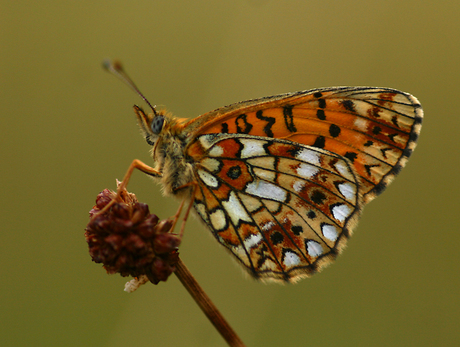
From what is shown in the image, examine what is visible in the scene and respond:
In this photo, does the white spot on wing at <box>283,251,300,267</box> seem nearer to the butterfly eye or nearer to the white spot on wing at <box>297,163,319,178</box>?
the white spot on wing at <box>297,163,319,178</box>

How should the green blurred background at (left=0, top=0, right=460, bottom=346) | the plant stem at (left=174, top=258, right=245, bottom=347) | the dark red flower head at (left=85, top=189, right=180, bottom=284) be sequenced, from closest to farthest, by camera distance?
the plant stem at (left=174, top=258, right=245, bottom=347) < the dark red flower head at (left=85, top=189, right=180, bottom=284) < the green blurred background at (left=0, top=0, right=460, bottom=346)

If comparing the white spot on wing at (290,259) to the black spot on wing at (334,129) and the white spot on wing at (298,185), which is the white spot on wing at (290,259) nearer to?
the white spot on wing at (298,185)

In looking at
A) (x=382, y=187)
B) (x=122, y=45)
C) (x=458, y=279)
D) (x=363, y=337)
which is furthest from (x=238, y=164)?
(x=122, y=45)

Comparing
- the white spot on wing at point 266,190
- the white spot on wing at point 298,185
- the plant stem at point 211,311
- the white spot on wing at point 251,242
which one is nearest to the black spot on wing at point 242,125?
the white spot on wing at point 266,190

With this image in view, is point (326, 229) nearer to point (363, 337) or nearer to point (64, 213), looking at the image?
point (363, 337)

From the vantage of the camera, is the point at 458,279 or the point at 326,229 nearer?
the point at 326,229

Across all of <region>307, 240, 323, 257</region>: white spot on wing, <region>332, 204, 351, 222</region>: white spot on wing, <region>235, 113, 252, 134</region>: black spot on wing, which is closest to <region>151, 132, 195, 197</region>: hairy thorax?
<region>235, 113, 252, 134</region>: black spot on wing

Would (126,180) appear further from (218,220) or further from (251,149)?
(251,149)

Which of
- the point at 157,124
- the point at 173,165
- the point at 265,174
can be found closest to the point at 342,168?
the point at 265,174
